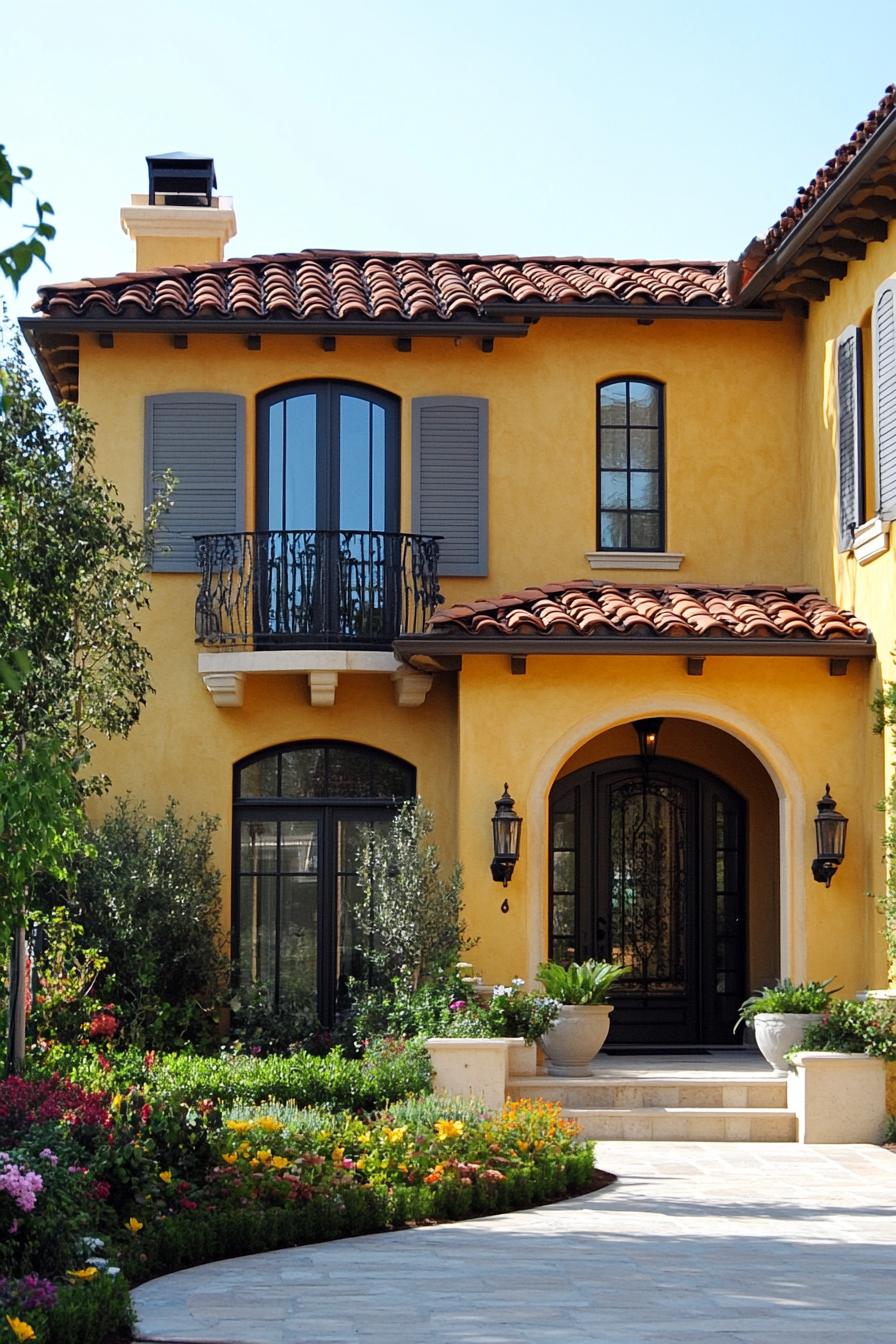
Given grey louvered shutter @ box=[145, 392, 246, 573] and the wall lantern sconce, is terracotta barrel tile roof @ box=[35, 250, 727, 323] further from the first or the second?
the wall lantern sconce

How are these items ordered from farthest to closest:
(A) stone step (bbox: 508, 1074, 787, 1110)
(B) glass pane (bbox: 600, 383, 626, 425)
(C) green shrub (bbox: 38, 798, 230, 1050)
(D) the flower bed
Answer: (B) glass pane (bbox: 600, 383, 626, 425), (C) green shrub (bbox: 38, 798, 230, 1050), (A) stone step (bbox: 508, 1074, 787, 1110), (D) the flower bed

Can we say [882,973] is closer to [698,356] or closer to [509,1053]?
[509,1053]

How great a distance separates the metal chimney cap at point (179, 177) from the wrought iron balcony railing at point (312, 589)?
5654 mm

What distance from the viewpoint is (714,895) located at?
17.4 metres

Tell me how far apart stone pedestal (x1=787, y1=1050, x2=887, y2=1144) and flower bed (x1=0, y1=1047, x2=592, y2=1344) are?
8.30 ft

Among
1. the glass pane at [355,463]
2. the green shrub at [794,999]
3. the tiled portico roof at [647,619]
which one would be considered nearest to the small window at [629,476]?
the tiled portico roof at [647,619]

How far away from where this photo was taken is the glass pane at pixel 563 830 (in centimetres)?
1739

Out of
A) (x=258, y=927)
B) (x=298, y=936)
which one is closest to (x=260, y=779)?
(x=258, y=927)

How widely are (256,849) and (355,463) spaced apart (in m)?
3.78

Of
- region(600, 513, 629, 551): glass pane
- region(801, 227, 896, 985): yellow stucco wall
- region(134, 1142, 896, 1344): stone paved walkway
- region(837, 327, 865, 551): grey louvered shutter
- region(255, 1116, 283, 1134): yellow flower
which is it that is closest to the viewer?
region(134, 1142, 896, 1344): stone paved walkway

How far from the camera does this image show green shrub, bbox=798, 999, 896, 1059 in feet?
45.5

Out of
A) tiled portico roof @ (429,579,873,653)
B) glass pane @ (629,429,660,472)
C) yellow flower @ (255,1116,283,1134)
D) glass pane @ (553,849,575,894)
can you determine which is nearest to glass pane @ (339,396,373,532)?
tiled portico roof @ (429,579,873,653)

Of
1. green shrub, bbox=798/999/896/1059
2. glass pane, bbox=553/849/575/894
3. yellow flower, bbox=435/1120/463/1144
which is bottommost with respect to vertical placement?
yellow flower, bbox=435/1120/463/1144

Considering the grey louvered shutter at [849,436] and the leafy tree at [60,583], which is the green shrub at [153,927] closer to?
the leafy tree at [60,583]
